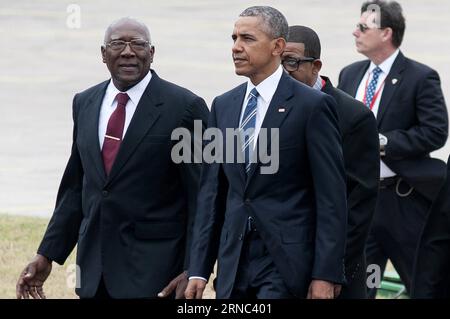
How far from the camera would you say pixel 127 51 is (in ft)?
27.8

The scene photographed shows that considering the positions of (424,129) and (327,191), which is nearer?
(327,191)

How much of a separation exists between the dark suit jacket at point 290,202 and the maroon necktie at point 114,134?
2.46 ft

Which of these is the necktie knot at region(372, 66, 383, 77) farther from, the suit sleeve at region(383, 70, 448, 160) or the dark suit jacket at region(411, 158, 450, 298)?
the dark suit jacket at region(411, 158, 450, 298)

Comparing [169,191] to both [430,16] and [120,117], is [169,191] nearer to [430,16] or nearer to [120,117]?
[120,117]

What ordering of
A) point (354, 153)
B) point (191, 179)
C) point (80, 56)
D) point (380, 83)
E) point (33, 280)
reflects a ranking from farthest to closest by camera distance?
point (80, 56)
point (380, 83)
point (354, 153)
point (33, 280)
point (191, 179)

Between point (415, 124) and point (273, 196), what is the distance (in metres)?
3.28

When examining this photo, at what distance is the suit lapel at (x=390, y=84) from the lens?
10789mm

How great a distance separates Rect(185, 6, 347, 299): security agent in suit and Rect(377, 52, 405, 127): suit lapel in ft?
9.56

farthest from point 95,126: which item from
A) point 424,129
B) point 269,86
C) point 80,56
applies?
point 80,56

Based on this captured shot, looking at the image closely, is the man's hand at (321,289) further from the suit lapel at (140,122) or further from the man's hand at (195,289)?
the suit lapel at (140,122)

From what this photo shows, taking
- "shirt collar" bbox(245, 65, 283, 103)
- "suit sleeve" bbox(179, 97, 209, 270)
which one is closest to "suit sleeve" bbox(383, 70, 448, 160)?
"suit sleeve" bbox(179, 97, 209, 270)

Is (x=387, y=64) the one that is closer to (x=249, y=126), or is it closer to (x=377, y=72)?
(x=377, y=72)
